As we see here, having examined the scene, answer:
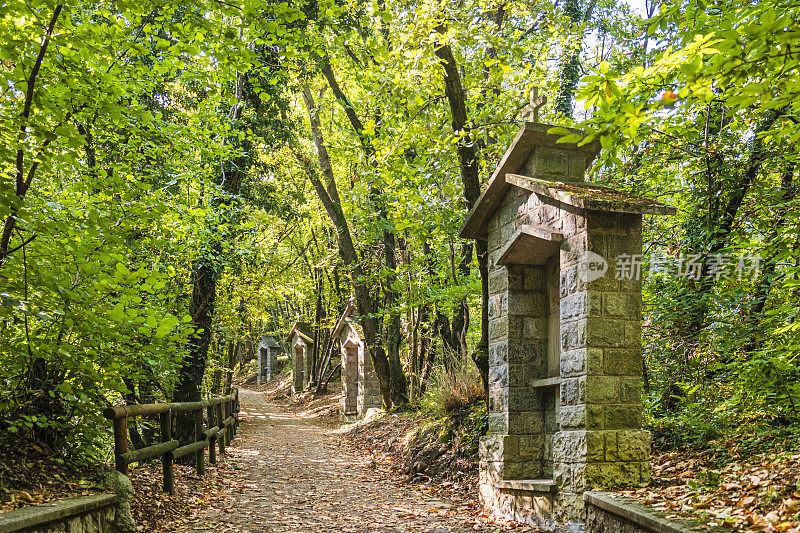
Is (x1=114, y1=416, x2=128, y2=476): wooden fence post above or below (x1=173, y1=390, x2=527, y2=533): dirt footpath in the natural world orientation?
above

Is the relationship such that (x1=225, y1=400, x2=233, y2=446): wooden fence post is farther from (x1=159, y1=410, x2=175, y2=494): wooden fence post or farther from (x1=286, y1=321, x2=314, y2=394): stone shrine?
(x1=286, y1=321, x2=314, y2=394): stone shrine

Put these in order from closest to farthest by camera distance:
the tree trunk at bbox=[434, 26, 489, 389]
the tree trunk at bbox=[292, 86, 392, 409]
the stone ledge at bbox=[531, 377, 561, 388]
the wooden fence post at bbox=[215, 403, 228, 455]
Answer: the stone ledge at bbox=[531, 377, 561, 388] < the tree trunk at bbox=[434, 26, 489, 389] < the wooden fence post at bbox=[215, 403, 228, 455] < the tree trunk at bbox=[292, 86, 392, 409]

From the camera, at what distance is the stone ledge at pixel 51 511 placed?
3178 millimetres

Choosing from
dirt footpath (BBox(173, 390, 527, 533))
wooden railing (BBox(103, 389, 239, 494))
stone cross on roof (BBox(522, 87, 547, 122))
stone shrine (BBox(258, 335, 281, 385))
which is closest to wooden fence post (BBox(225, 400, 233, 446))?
dirt footpath (BBox(173, 390, 527, 533))

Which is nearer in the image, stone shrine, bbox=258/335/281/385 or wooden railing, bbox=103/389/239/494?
wooden railing, bbox=103/389/239/494

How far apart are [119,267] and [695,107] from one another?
640 centimetres

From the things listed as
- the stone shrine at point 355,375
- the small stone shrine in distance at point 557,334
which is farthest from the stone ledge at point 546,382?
the stone shrine at point 355,375

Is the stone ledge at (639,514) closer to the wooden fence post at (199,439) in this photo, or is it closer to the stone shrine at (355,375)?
the wooden fence post at (199,439)

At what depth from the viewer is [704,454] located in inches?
193

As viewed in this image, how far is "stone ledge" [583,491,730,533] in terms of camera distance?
322 cm

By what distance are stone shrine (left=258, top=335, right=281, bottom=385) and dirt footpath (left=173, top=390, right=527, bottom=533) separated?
2219 centimetres

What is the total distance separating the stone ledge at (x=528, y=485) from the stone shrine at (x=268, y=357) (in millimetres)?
29322

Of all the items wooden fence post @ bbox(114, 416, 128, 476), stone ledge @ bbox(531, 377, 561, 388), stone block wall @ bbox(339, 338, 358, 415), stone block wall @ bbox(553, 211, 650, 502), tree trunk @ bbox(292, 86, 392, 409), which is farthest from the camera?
stone block wall @ bbox(339, 338, 358, 415)

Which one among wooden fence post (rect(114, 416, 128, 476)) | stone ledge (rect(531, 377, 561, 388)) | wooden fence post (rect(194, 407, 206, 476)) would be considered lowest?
wooden fence post (rect(194, 407, 206, 476))
